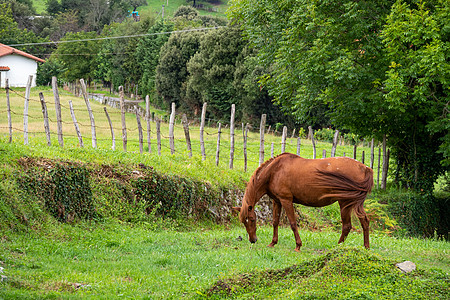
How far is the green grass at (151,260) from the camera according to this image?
6758 millimetres

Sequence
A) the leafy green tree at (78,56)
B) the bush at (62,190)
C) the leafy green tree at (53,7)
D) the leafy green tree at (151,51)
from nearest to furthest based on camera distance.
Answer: the bush at (62,190) < the leafy green tree at (151,51) < the leafy green tree at (78,56) < the leafy green tree at (53,7)

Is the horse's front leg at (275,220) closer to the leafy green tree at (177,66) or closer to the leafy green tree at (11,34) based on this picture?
the leafy green tree at (177,66)

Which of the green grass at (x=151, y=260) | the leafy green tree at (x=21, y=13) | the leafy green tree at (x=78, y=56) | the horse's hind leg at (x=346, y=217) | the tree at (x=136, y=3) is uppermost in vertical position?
the tree at (x=136, y=3)

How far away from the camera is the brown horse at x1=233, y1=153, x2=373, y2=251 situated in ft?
33.3

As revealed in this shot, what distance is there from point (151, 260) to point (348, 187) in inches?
176

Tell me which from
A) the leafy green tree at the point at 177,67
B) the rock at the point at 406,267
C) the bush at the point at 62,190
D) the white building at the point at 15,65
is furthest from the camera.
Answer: the leafy green tree at the point at 177,67

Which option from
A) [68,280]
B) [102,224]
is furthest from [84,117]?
[68,280]

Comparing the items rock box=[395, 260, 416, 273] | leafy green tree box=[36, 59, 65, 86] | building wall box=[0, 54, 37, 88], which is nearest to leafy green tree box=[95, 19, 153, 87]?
leafy green tree box=[36, 59, 65, 86]

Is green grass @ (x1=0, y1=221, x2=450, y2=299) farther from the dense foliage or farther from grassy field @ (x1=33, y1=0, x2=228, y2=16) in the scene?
grassy field @ (x1=33, y1=0, x2=228, y2=16)

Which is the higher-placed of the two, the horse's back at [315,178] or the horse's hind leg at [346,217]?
the horse's back at [315,178]

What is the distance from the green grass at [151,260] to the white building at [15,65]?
Answer: 155 ft

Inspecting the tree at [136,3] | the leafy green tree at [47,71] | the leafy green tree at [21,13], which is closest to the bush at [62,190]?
the leafy green tree at [47,71]

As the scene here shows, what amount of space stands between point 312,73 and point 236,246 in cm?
894

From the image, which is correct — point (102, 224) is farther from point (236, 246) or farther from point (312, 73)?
point (312, 73)
